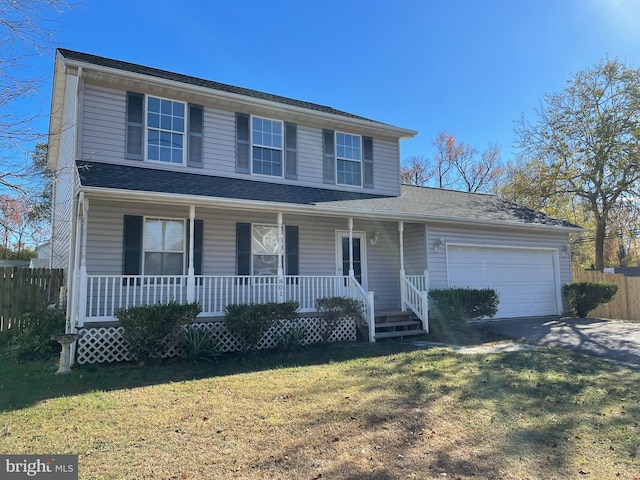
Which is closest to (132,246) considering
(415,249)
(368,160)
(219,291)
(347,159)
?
(219,291)

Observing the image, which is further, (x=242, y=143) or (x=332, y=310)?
(x=242, y=143)

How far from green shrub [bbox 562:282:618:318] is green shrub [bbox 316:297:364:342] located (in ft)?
28.4

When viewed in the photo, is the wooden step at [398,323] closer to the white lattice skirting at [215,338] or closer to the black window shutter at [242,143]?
the white lattice skirting at [215,338]

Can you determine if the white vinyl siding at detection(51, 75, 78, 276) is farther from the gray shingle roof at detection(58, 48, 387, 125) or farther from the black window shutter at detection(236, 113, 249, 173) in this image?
the black window shutter at detection(236, 113, 249, 173)

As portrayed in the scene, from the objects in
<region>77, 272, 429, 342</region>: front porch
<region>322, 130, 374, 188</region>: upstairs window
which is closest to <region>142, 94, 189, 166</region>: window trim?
<region>77, 272, 429, 342</region>: front porch

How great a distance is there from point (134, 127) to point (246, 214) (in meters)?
3.28

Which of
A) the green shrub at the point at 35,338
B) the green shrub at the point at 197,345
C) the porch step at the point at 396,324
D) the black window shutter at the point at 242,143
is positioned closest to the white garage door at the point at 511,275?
the porch step at the point at 396,324

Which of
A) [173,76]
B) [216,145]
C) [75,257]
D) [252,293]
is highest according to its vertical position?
[173,76]

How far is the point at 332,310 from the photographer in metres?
9.55

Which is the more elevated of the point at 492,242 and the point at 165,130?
the point at 165,130

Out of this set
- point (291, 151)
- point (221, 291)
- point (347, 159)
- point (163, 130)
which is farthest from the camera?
point (347, 159)

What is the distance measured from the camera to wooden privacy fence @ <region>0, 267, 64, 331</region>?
10188 mm

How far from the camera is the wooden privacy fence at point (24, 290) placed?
1019 cm

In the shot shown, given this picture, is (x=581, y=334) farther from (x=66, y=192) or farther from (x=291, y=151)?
(x=66, y=192)
